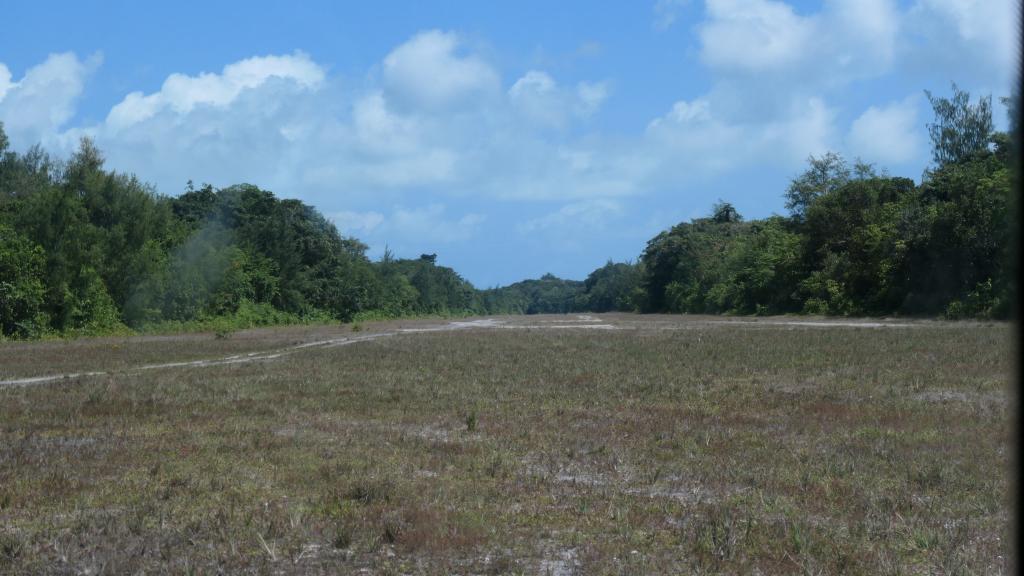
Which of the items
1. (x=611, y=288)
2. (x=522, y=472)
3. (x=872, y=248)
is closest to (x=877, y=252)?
(x=872, y=248)

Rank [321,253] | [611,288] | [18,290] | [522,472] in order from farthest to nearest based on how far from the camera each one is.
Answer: [611,288] < [321,253] < [18,290] < [522,472]

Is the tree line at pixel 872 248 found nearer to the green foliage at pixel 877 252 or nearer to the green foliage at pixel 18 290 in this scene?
the green foliage at pixel 877 252

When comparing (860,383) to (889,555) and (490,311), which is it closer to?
(889,555)

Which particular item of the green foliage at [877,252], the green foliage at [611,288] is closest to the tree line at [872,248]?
the green foliage at [877,252]

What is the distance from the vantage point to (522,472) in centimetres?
859

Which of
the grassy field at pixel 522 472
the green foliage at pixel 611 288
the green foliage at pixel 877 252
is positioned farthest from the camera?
the green foliage at pixel 611 288

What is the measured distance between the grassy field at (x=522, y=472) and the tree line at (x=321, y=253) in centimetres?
1142

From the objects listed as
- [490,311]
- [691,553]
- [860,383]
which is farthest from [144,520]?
[490,311]

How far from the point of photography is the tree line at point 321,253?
124 feet

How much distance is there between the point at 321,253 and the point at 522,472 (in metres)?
66.5

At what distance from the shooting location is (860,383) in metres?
14.8

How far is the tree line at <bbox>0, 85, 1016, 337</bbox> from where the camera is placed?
124 ft

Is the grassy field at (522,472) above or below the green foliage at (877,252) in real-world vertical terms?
below

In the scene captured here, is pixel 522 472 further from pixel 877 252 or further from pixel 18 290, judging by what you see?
pixel 877 252
